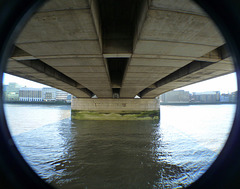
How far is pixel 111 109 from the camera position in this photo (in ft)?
67.0

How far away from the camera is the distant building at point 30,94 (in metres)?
80.6

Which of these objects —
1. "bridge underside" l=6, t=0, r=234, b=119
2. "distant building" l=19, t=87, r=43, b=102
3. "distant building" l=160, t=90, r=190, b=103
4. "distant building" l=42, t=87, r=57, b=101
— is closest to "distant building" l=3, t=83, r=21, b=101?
"distant building" l=19, t=87, r=43, b=102

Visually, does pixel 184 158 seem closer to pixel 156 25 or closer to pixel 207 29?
pixel 207 29

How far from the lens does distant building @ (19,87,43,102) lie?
80.6 m

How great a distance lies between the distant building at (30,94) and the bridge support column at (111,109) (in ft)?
266

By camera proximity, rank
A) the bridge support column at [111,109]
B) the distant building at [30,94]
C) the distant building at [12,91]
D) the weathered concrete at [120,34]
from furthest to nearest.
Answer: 1. the distant building at [30,94]
2. the distant building at [12,91]
3. the bridge support column at [111,109]
4. the weathered concrete at [120,34]

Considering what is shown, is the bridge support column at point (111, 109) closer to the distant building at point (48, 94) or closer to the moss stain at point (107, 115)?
the moss stain at point (107, 115)

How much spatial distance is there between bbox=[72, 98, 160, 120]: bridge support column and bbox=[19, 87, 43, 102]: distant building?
3196 inches

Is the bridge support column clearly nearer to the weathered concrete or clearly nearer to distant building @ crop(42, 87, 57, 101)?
the weathered concrete

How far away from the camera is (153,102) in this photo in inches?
871

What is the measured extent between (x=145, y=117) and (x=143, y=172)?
16391 mm

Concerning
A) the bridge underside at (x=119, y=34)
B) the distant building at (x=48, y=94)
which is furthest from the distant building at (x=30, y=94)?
the bridge underside at (x=119, y=34)

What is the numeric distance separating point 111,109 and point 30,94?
288 ft

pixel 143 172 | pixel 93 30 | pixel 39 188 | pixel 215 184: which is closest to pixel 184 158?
pixel 143 172
